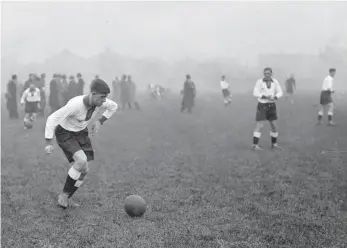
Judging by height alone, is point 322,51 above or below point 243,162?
above

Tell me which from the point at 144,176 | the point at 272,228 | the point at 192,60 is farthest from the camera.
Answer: the point at 192,60

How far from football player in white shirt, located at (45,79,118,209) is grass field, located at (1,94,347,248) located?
58 centimetres

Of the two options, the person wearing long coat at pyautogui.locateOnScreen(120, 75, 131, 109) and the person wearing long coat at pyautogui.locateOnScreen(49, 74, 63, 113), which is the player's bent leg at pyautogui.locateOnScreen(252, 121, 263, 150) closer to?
the person wearing long coat at pyautogui.locateOnScreen(49, 74, 63, 113)

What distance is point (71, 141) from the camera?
240 inches

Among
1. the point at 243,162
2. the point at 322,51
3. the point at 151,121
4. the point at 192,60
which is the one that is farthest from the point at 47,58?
the point at 243,162

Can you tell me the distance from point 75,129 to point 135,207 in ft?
5.54

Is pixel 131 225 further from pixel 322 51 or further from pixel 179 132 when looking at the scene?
pixel 322 51

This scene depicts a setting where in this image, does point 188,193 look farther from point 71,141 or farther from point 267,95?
point 267,95

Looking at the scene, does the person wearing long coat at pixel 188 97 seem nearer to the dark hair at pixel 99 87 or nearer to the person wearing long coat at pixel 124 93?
the person wearing long coat at pixel 124 93

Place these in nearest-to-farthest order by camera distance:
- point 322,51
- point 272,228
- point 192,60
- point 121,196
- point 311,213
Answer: point 272,228 < point 311,213 < point 121,196 < point 322,51 < point 192,60

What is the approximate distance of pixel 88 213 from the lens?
5.91 meters

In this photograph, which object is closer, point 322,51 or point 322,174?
point 322,174

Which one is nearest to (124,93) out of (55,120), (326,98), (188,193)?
(326,98)

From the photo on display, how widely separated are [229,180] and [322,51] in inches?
2431
